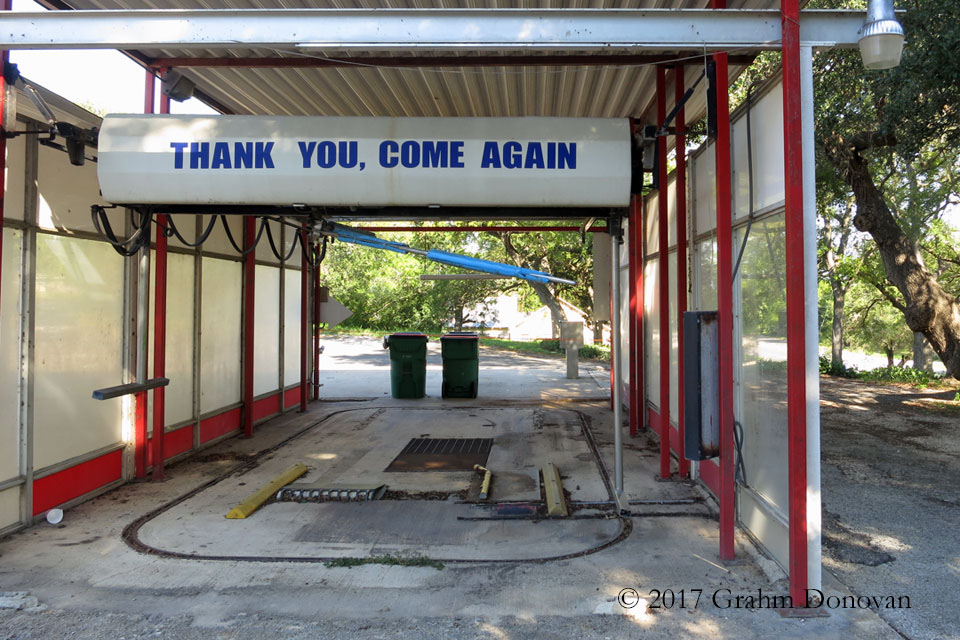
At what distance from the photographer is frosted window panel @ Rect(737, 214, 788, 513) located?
4191mm

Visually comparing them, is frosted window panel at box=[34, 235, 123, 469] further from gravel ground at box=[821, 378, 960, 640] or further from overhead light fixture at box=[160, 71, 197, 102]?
gravel ground at box=[821, 378, 960, 640]

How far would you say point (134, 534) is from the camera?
4.95 m

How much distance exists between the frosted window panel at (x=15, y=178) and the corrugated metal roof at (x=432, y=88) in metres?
2.01

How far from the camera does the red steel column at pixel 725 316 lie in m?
4.21

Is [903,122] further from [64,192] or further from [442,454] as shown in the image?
[64,192]

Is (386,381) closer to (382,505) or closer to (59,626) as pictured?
(382,505)

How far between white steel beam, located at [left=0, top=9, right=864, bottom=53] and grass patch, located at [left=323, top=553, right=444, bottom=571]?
3.44 metres

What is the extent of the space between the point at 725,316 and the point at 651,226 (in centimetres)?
479

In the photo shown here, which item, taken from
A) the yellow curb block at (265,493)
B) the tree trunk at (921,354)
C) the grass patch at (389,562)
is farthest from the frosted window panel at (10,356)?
the tree trunk at (921,354)

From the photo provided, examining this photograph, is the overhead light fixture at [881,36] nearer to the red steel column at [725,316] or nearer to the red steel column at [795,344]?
the red steel column at [795,344]

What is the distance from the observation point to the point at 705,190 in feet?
19.8

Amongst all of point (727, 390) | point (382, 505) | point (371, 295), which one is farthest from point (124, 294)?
point (371, 295)

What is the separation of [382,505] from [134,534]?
6.63 ft

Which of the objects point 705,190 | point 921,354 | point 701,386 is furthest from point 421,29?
point 921,354
